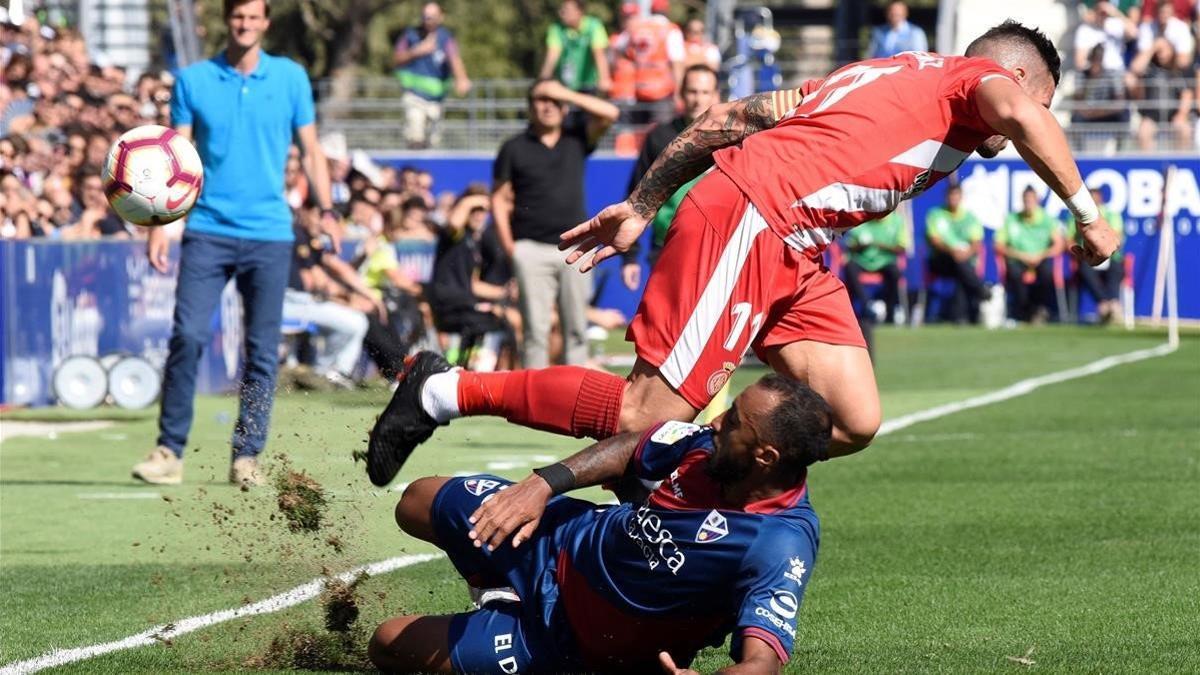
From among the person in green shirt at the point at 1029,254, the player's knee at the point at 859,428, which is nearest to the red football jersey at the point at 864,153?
the player's knee at the point at 859,428

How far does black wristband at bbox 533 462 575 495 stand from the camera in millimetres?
5164

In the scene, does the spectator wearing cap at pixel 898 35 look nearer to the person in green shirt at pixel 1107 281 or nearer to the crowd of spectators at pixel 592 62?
the crowd of spectators at pixel 592 62

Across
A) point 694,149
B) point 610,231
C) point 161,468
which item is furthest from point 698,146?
point 161,468

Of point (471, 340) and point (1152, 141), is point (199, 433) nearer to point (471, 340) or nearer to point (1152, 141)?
point (471, 340)

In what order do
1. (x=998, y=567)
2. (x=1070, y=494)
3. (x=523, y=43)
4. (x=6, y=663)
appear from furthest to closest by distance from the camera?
(x=523, y=43) < (x=1070, y=494) < (x=998, y=567) < (x=6, y=663)

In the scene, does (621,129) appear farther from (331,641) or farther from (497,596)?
(497,596)

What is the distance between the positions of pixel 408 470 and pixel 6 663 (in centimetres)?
422

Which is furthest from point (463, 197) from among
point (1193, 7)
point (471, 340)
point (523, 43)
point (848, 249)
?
point (523, 43)

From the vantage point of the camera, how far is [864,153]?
19.8 ft

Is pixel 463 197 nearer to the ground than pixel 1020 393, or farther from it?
farther from it

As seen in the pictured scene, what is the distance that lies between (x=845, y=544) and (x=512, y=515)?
10.4 ft

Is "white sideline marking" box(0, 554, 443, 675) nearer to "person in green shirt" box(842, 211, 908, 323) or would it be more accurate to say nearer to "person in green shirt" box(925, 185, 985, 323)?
"person in green shirt" box(842, 211, 908, 323)

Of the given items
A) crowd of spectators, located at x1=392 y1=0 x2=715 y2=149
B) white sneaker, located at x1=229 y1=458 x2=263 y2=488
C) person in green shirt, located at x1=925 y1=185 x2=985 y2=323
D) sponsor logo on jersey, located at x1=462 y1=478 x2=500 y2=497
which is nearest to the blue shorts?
sponsor logo on jersey, located at x1=462 y1=478 x2=500 y2=497

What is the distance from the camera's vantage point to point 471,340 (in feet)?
56.0
